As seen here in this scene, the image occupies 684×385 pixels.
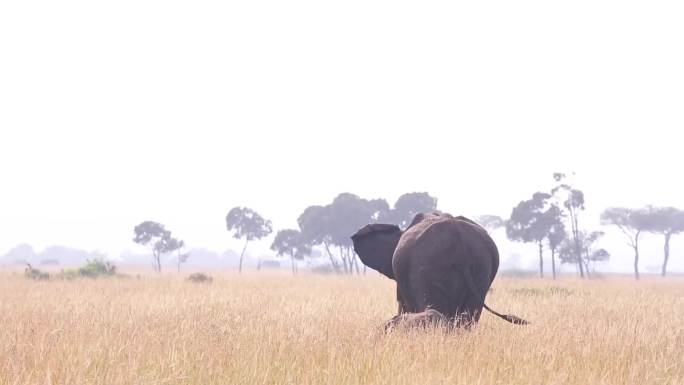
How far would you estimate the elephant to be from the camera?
8.69 metres

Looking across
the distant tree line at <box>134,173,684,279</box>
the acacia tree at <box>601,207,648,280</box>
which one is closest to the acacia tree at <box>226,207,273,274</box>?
the distant tree line at <box>134,173,684,279</box>

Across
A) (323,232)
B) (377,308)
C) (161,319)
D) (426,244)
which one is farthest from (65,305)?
(323,232)

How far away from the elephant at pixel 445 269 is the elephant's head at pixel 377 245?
2.11 ft

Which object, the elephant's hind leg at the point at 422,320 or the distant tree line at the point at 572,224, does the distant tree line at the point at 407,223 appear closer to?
the distant tree line at the point at 572,224

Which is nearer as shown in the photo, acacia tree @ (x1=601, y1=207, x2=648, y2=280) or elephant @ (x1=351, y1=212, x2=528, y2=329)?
elephant @ (x1=351, y1=212, x2=528, y2=329)

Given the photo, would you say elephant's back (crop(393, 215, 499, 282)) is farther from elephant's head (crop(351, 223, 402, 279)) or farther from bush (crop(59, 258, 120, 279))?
bush (crop(59, 258, 120, 279))

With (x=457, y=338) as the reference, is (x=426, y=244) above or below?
above

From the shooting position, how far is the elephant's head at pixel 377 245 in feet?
32.8

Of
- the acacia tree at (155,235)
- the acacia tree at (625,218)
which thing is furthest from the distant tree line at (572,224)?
the acacia tree at (155,235)

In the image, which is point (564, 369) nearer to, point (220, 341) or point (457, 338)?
point (457, 338)

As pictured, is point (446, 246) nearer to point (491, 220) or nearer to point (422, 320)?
point (422, 320)

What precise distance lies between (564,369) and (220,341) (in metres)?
3.92

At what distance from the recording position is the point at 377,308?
14.3m

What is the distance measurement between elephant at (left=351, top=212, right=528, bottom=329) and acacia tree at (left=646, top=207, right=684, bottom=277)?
279ft
